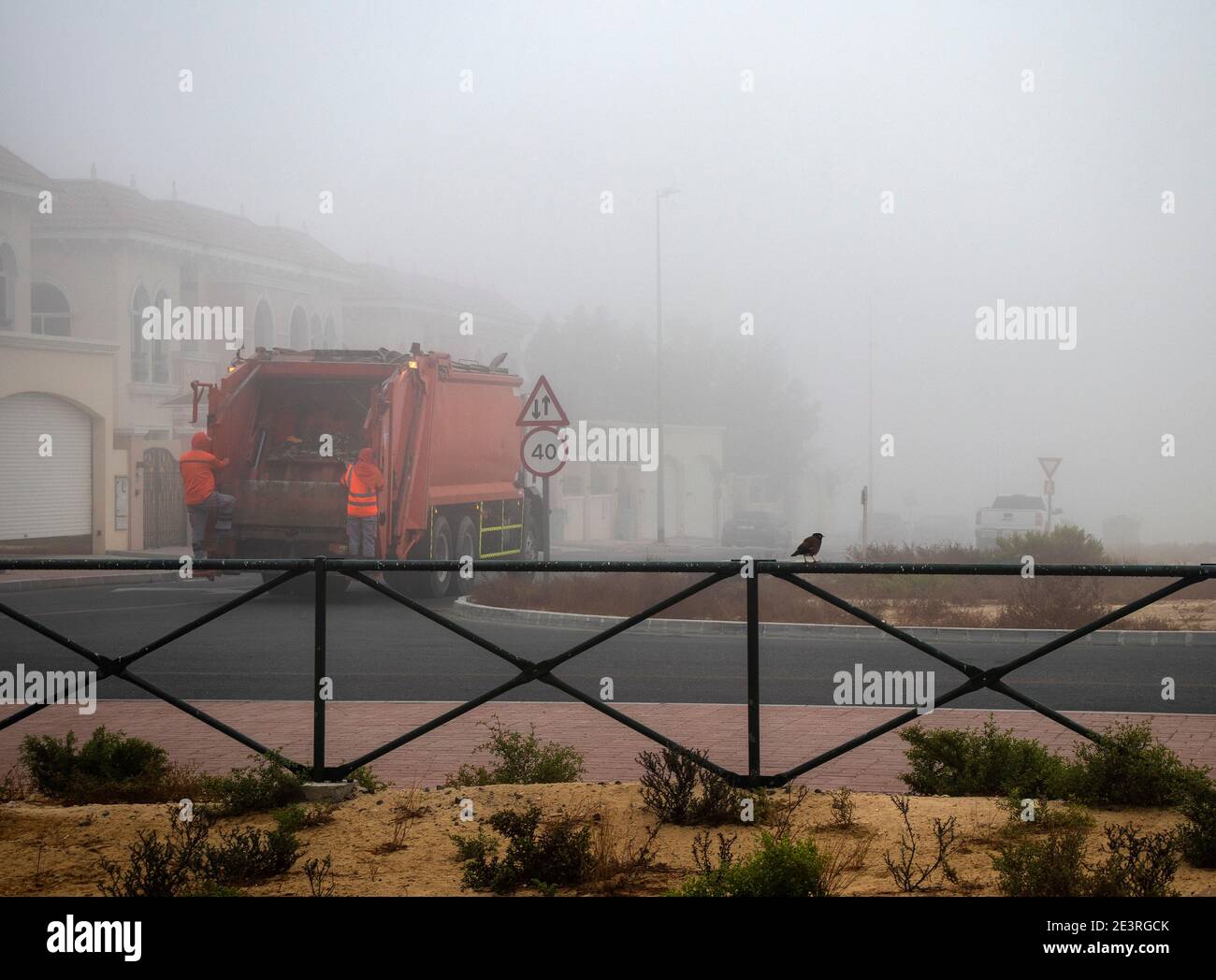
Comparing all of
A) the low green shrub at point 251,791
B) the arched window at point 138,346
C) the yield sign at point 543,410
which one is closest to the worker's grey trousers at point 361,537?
the yield sign at point 543,410

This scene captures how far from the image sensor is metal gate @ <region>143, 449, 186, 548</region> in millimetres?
39938

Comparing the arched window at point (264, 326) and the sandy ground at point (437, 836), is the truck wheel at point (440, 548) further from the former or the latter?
the arched window at point (264, 326)

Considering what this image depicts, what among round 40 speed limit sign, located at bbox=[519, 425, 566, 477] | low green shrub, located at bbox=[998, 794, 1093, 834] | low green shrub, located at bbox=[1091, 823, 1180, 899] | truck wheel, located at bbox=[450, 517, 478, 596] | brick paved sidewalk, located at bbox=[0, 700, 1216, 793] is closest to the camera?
low green shrub, located at bbox=[1091, 823, 1180, 899]

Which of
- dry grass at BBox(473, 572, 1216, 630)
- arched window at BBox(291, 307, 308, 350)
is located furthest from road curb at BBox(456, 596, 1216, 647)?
arched window at BBox(291, 307, 308, 350)

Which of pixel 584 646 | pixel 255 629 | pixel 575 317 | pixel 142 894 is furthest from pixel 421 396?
pixel 575 317

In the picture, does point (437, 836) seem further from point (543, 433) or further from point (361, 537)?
point (543, 433)

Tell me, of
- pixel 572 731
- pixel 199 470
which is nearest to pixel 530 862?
pixel 572 731

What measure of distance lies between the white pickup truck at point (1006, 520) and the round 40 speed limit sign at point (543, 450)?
24171 millimetres

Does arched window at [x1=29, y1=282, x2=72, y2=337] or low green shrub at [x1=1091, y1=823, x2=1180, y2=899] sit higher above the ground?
arched window at [x1=29, y1=282, x2=72, y2=337]

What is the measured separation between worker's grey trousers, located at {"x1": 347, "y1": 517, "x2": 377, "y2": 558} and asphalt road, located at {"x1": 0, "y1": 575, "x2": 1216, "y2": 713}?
1.21 m

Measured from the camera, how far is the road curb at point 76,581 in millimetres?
26453

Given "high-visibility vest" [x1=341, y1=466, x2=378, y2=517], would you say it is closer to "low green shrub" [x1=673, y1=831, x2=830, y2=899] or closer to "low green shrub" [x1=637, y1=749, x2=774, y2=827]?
"low green shrub" [x1=637, y1=749, x2=774, y2=827]

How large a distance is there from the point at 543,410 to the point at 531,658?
28.0 feet

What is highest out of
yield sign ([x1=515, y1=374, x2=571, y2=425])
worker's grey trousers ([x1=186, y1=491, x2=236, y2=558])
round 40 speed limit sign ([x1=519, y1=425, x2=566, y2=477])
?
yield sign ([x1=515, y1=374, x2=571, y2=425])
